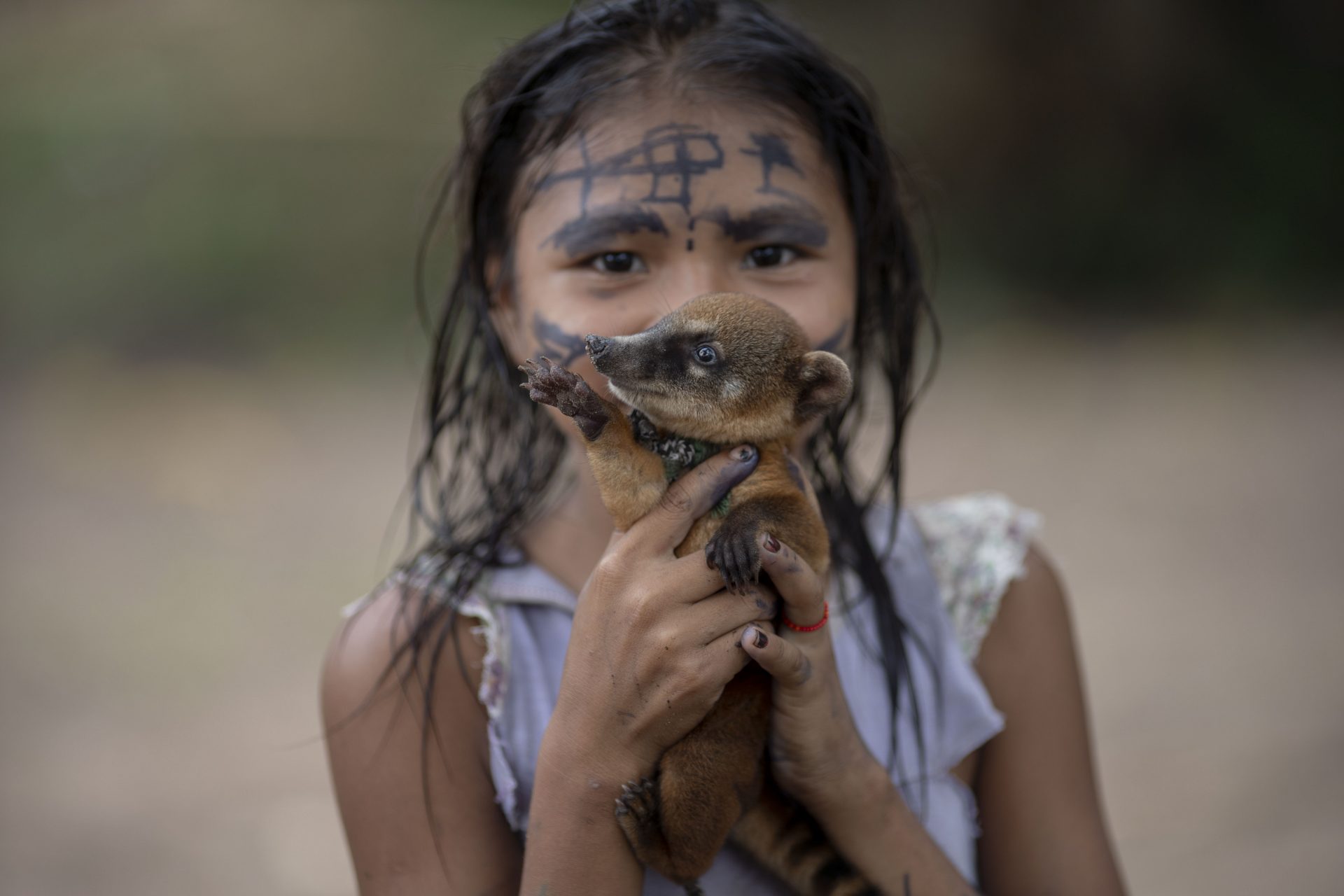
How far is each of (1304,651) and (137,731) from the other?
634 cm

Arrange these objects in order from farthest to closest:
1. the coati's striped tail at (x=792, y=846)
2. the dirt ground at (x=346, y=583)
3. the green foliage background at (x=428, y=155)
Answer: the green foliage background at (x=428, y=155) < the dirt ground at (x=346, y=583) < the coati's striped tail at (x=792, y=846)

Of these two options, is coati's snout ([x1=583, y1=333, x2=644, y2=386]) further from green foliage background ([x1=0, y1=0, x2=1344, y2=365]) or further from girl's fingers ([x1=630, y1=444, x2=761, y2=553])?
green foliage background ([x1=0, y1=0, x2=1344, y2=365])

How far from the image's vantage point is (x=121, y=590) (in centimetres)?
661

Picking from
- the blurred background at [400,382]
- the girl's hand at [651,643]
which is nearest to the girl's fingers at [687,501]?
the girl's hand at [651,643]

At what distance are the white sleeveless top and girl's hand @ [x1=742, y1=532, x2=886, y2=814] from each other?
27 centimetres

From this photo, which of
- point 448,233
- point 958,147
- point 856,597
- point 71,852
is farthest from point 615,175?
point 958,147

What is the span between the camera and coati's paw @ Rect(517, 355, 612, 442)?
1755mm

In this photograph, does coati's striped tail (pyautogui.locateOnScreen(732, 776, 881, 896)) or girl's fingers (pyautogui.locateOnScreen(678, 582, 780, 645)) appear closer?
girl's fingers (pyautogui.locateOnScreen(678, 582, 780, 645))

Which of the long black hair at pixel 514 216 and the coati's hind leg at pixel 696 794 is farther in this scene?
the long black hair at pixel 514 216

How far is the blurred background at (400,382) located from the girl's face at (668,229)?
519 mm

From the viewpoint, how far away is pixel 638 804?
1.88m

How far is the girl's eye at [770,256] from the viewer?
214 cm

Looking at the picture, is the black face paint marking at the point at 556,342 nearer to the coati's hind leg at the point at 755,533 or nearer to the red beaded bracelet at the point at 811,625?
the coati's hind leg at the point at 755,533

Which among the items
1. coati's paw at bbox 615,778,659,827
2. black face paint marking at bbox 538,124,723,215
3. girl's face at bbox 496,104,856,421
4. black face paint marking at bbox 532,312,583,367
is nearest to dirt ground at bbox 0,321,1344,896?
coati's paw at bbox 615,778,659,827
